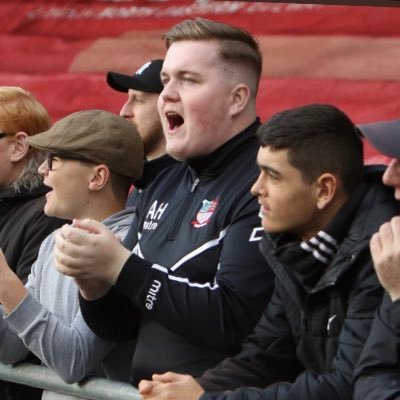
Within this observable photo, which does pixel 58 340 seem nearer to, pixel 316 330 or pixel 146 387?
pixel 146 387

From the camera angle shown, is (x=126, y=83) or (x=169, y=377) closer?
(x=169, y=377)

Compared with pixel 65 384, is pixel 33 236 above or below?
above

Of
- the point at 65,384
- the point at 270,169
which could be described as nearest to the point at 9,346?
the point at 65,384

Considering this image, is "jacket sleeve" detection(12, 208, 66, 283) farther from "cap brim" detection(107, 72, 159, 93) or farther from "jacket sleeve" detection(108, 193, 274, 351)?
"jacket sleeve" detection(108, 193, 274, 351)

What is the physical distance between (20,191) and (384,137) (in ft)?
7.18

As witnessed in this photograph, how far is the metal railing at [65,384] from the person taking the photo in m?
3.98

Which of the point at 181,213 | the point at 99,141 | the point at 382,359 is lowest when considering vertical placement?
the point at 382,359

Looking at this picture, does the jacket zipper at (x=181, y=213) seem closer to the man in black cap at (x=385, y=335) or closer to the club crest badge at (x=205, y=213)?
the club crest badge at (x=205, y=213)

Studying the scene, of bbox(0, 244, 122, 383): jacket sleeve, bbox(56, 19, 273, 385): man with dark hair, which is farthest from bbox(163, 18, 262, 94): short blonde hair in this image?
bbox(0, 244, 122, 383): jacket sleeve

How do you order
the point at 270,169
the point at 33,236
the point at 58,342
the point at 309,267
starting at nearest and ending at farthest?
1. the point at 309,267
2. the point at 270,169
3. the point at 58,342
4. the point at 33,236

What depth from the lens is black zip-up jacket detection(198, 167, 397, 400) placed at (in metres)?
3.26

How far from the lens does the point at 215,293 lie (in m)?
3.74

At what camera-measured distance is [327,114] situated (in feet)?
11.6

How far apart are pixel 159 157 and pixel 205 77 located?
771 millimetres
